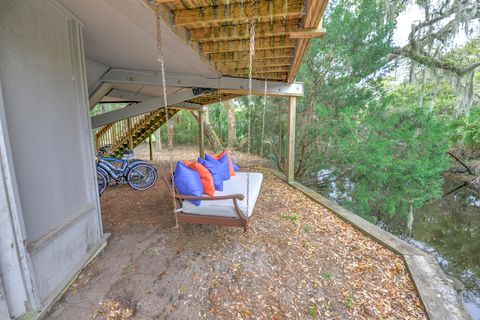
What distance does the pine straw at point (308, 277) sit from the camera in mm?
1957

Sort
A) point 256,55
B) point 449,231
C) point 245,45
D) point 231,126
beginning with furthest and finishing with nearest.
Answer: point 231,126, point 449,231, point 256,55, point 245,45

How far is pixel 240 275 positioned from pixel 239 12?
2.65m

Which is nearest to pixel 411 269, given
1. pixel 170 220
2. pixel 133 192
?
pixel 170 220

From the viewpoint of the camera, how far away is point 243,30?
2.56m

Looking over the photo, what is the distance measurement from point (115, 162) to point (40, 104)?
3781mm

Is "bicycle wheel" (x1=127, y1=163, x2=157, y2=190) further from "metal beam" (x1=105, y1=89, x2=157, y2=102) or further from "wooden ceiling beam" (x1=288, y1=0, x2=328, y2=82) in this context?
"wooden ceiling beam" (x1=288, y1=0, x2=328, y2=82)

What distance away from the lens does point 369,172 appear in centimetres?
463

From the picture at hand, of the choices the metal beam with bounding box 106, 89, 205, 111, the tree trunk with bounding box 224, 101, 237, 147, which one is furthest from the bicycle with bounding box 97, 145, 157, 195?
the tree trunk with bounding box 224, 101, 237, 147

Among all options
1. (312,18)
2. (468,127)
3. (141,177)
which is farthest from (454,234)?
(141,177)

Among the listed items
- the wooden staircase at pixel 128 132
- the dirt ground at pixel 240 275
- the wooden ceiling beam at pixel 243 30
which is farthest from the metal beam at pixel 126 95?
the wooden ceiling beam at pixel 243 30

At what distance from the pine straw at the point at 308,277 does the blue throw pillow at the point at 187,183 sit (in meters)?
0.77

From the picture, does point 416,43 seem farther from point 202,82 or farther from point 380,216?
point 202,82

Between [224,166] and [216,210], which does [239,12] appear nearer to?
[216,210]

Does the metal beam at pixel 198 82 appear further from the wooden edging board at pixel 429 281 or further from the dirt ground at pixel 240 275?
the wooden edging board at pixel 429 281
